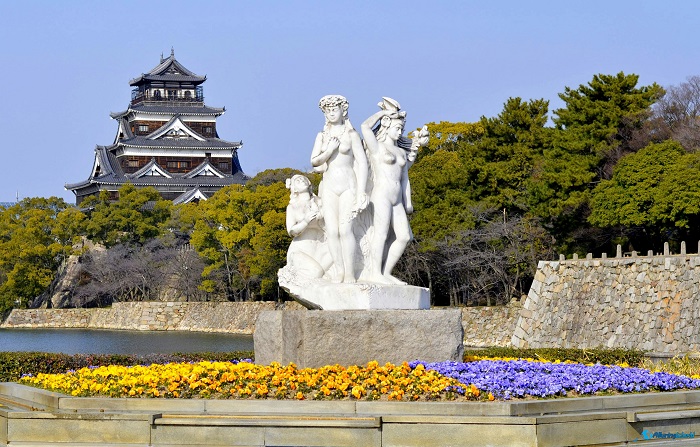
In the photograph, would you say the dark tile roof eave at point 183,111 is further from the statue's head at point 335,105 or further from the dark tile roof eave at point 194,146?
the statue's head at point 335,105

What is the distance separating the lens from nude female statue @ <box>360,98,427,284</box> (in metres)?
13.4

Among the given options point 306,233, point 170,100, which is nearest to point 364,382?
point 306,233

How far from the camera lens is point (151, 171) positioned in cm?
7044

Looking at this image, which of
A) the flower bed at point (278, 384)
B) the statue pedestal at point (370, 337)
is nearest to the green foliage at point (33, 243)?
the statue pedestal at point (370, 337)

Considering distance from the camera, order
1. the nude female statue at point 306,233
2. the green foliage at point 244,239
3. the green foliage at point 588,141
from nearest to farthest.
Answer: the nude female statue at point 306,233, the green foliage at point 588,141, the green foliage at point 244,239

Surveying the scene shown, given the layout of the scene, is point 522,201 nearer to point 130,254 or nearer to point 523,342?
point 523,342

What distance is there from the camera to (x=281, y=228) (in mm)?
46406

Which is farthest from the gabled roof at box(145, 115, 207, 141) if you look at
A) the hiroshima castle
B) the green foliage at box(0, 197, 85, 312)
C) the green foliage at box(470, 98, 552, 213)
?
the green foliage at box(470, 98, 552, 213)

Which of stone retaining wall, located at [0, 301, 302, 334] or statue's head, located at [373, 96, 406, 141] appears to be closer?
statue's head, located at [373, 96, 406, 141]

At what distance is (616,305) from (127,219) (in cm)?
3271

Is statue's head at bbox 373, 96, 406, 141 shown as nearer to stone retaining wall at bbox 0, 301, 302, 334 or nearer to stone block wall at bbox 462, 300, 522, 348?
stone block wall at bbox 462, 300, 522, 348

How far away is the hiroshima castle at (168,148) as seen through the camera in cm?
6969

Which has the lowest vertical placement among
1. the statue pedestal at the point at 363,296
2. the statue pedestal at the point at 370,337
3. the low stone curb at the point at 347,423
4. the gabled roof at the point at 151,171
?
the low stone curb at the point at 347,423

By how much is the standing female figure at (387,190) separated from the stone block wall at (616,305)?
14.7 m
